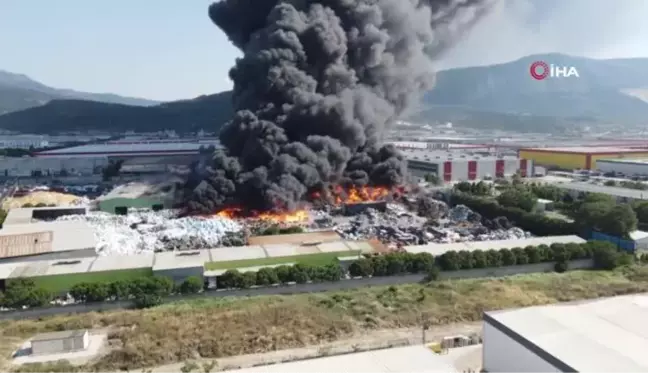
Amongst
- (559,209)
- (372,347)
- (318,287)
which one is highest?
(318,287)

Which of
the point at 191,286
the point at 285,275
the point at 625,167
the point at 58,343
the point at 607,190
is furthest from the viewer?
the point at 625,167

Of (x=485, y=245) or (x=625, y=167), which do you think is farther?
(x=625, y=167)

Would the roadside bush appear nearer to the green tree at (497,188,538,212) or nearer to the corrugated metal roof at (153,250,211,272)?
the corrugated metal roof at (153,250,211,272)

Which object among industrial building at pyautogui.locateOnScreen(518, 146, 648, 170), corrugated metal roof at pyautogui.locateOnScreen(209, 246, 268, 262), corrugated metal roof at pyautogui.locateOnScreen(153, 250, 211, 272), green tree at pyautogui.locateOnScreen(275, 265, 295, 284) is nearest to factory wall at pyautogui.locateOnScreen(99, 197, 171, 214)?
corrugated metal roof at pyautogui.locateOnScreen(153, 250, 211, 272)

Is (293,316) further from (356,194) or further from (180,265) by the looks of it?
(356,194)

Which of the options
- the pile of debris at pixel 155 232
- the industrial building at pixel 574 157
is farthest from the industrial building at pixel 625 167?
the pile of debris at pixel 155 232

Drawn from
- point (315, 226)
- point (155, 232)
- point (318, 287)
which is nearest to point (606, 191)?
point (315, 226)

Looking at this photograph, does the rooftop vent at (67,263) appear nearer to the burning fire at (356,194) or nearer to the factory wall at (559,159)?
the burning fire at (356,194)
